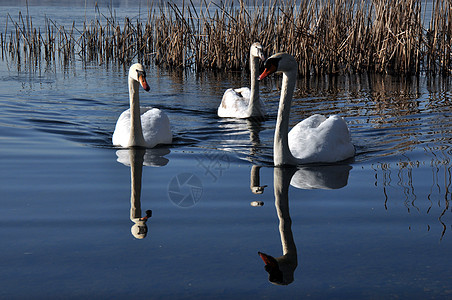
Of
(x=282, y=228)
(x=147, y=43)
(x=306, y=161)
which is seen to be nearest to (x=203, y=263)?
(x=282, y=228)

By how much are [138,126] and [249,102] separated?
3.20 m

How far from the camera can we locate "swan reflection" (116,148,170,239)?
4.88m

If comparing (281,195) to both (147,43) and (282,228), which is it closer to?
(282,228)

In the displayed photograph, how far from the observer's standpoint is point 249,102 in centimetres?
1078

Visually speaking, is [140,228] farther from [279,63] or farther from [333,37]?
[333,37]

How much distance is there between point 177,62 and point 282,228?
1182 cm

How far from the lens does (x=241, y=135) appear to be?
368 inches

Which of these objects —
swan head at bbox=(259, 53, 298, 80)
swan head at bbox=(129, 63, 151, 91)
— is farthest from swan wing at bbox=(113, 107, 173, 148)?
swan head at bbox=(259, 53, 298, 80)

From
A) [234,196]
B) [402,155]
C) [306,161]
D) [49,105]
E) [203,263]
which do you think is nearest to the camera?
[203,263]

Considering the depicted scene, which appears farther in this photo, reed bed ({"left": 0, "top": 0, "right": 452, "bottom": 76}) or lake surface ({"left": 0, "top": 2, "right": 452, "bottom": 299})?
reed bed ({"left": 0, "top": 0, "right": 452, "bottom": 76})

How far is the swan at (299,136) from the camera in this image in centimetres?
666

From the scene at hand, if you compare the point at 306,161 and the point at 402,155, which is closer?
the point at 306,161

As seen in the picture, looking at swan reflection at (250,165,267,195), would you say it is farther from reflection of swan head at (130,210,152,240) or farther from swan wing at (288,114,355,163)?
reflection of swan head at (130,210,152,240)

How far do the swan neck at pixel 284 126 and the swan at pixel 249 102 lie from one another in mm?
3354
